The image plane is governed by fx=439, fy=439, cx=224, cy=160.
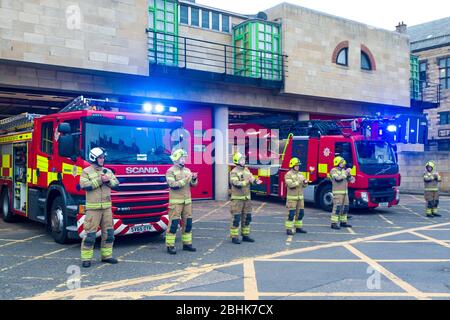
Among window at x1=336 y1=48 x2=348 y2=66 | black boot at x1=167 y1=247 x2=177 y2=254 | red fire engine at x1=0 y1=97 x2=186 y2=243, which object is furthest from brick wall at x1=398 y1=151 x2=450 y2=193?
black boot at x1=167 y1=247 x2=177 y2=254

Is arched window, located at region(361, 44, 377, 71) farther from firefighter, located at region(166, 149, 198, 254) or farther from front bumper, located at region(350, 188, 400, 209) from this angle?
firefighter, located at region(166, 149, 198, 254)

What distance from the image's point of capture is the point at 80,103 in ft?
28.9

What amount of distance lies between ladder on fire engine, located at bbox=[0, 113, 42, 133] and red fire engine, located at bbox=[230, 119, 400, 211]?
847 centimetres

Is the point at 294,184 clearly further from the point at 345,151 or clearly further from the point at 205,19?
the point at 205,19

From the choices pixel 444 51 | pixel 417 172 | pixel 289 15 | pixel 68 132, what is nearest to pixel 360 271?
pixel 68 132

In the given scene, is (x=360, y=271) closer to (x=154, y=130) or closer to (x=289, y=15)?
(x=154, y=130)

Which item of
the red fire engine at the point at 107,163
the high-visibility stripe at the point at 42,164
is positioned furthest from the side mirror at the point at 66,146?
the high-visibility stripe at the point at 42,164

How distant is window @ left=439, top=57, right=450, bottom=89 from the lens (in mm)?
31531

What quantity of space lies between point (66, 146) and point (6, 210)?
4930 millimetres

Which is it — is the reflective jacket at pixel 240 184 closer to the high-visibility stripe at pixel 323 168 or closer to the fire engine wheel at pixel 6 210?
the high-visibility stripe at pixel 323 168

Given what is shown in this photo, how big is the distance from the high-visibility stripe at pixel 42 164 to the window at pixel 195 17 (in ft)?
31.2

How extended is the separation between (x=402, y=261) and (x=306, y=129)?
8.19 meters

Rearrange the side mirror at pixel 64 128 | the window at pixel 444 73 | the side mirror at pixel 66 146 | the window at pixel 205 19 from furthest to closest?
the window at pixel 444 73 < the window at pixel 205 19 < the side mirror at pixel 66 146 < the side mirror at pixel 64 128

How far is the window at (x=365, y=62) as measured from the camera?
21.0 meters
